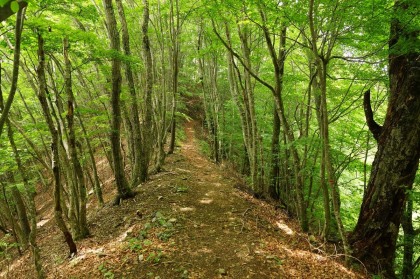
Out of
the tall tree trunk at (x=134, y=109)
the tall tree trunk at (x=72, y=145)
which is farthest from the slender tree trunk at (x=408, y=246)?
the tall tree trunk at (x=72, y=145)

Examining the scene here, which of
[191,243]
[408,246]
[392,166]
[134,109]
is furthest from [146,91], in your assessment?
[408,246]

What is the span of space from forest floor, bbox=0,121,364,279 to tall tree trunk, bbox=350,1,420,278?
0.80 metres

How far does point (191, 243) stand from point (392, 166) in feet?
14.4

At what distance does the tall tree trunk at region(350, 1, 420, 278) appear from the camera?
5242 millimetres

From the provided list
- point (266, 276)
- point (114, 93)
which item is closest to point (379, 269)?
point (266, 276)

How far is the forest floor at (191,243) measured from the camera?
4.80 metres

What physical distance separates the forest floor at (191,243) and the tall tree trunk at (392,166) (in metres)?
0.80

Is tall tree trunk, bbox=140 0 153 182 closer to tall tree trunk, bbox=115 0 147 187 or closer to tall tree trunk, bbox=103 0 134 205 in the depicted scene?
tall tree trunk, bbox=115 0 147 187

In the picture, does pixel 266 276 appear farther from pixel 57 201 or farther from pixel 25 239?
pixel 25 239

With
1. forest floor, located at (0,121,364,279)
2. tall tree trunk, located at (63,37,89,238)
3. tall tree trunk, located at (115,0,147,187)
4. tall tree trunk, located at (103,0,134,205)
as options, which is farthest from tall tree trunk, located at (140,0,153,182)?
tall tree trunk, located at (63,37,89,238)

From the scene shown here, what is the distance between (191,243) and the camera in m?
5.53

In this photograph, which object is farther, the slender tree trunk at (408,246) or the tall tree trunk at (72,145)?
the slender tree trunk at (408,246)

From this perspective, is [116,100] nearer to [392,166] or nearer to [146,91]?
[146,91]

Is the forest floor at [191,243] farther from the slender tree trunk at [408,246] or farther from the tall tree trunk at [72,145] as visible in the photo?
the slender tree trunk at [408,246]
